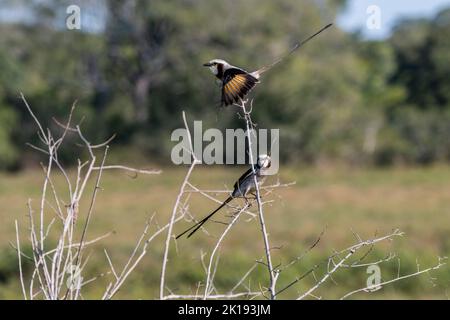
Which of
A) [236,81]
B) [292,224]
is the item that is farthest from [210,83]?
[236,81]

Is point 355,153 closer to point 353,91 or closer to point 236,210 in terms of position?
point 353,91

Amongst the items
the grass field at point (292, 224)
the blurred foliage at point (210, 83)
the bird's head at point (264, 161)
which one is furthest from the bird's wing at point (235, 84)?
the blurred foliage at point (210, 83)

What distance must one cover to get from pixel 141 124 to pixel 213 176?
5.49m

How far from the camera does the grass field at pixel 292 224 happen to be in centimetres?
1404

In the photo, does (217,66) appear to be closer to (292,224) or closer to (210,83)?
(292,224)

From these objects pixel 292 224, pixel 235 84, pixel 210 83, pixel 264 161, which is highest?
pixel 210 83

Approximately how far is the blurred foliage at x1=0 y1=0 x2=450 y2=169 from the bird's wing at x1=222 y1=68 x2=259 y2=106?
23069mm

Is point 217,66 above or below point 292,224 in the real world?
below

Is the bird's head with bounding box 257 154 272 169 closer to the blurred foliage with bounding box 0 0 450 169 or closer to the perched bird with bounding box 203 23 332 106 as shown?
the perched bird with bounding box 203 23 332 106

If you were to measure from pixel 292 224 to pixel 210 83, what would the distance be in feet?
37.5

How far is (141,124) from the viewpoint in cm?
3016

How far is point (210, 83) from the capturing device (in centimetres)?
2848

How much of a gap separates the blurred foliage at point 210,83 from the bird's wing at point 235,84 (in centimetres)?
2307
